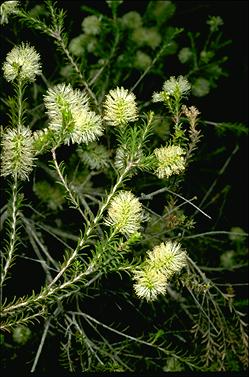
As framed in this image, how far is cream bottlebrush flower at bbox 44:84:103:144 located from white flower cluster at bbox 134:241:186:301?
0.42m

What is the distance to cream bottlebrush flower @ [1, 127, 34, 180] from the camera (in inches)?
54.6

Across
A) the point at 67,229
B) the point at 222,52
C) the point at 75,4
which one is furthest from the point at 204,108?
the point at 67,229

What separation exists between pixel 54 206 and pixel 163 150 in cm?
Answer: 156

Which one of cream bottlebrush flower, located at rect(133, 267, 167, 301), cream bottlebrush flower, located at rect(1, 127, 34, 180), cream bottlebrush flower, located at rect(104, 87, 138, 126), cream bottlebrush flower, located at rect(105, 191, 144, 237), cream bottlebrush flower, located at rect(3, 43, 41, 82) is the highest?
cream bottlebrush flower, located at rect(3, 43, 41, 82)

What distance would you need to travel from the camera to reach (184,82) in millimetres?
1500

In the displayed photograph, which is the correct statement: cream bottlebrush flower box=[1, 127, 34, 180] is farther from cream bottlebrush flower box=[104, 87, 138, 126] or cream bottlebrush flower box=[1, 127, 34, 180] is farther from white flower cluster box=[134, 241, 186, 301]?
white flower cluster box=[134, 241, 186, 301]

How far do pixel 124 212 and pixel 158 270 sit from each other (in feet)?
0.66

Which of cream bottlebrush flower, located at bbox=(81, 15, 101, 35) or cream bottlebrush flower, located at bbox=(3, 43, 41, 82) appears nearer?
cream bottlebrush flower, located at bbox=(3, 43, 41, 82)

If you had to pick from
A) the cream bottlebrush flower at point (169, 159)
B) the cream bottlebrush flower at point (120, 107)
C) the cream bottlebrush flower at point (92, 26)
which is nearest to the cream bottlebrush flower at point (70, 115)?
the cream bottlebrush flower at point (120, 107)

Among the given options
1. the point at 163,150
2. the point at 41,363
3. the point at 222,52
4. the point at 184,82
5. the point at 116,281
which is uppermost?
the point at 222,52

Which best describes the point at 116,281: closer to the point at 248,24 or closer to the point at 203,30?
the point at 203,30

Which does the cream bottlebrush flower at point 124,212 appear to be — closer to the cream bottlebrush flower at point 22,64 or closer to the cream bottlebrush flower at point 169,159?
the cream bottlebrush flower at point 169,159

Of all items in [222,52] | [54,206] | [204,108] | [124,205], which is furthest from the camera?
[222,52]

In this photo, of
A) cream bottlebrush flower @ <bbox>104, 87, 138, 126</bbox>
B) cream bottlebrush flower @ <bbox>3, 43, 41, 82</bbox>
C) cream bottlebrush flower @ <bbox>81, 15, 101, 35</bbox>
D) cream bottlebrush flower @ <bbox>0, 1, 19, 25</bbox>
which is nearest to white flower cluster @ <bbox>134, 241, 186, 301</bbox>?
cream bottlebrush flower @ <bbox>104, 87, 138, 126</bbox>
